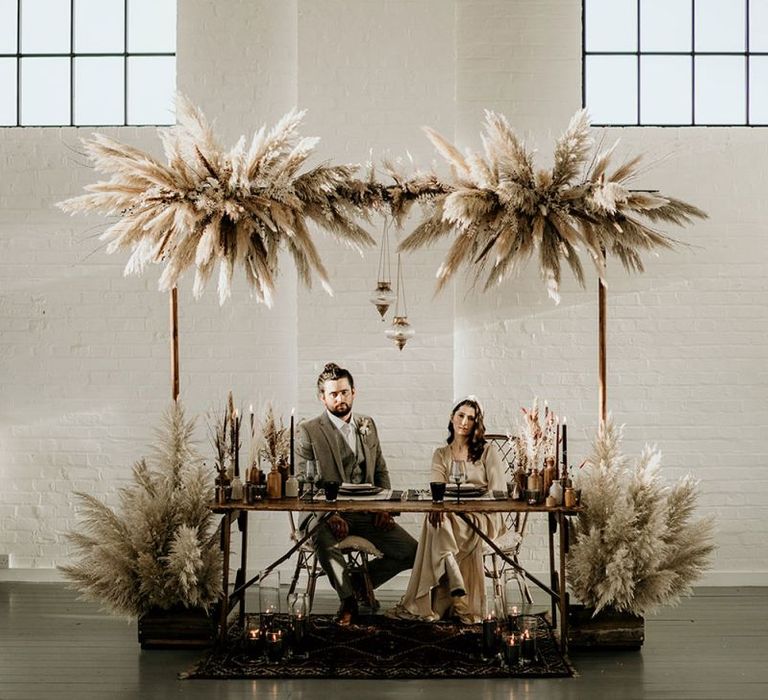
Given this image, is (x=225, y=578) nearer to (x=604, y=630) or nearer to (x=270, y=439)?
(x=270, y=439)

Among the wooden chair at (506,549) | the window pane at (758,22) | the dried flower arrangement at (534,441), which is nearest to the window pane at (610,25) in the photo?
the window pane at (758,22)

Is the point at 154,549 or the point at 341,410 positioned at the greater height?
the point at 341,410

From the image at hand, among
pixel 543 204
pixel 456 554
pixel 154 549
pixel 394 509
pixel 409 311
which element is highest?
pixel 543 204

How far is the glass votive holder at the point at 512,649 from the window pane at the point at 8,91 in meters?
4.75

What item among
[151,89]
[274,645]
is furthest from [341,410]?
[151,89]

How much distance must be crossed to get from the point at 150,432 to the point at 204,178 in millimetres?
2218

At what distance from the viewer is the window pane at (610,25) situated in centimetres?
Result: 696

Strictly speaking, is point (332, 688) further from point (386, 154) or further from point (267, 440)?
point (386, 154)

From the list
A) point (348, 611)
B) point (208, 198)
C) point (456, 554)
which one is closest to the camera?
point (208, 198)

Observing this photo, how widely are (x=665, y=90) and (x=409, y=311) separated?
7.42 ft

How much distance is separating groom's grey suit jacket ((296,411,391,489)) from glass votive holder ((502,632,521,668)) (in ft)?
4.72

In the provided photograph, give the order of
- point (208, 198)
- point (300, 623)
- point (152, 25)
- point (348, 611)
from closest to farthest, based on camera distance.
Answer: point (300, 623) → point (208, 198) → point (348, 611) → point (152, 25)

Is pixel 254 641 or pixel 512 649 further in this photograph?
pixel 254 641

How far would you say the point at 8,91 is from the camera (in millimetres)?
7070
